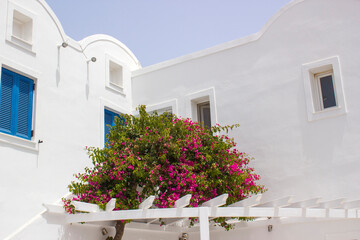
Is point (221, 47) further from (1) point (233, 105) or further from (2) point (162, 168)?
(2) point (162, 168)

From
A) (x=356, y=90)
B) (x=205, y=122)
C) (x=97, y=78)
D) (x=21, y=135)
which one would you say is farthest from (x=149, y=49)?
(x=356, y=90)

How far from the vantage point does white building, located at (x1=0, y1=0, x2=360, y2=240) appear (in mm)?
10789

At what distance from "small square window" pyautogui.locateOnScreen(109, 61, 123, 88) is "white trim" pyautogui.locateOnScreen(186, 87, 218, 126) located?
2185 mm

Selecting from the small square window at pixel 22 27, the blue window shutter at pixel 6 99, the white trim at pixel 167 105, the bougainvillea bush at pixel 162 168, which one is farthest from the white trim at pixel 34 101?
the white trim at pixel 167 105

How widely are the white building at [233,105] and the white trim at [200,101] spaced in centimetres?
3

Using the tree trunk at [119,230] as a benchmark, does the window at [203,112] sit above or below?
above

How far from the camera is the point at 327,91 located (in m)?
12.1

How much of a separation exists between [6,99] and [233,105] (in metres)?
5.67

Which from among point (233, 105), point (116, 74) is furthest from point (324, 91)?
point (116, 74)

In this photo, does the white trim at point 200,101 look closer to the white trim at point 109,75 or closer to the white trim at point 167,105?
the white trim at point 167,105

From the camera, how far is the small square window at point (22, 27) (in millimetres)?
11839

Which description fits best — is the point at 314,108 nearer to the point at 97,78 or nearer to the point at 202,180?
the point at 202,180

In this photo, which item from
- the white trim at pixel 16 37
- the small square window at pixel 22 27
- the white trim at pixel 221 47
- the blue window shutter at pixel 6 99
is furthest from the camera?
the white trim at pixel 221 47

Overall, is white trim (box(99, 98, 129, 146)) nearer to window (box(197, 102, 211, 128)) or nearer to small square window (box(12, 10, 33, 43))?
window (box(197, 102, 211, 128))
